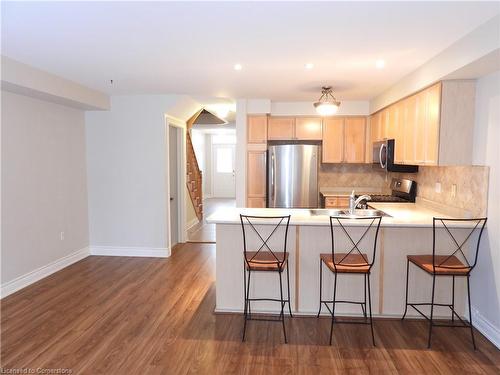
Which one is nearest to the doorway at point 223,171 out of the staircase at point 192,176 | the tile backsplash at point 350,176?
the staircase at point 192,176

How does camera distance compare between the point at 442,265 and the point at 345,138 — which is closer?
the point at 442,265

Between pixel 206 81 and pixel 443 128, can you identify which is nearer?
pixel 443 128

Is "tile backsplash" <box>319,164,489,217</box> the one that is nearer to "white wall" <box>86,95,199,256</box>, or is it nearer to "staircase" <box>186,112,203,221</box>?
"staircase" <box>186,112,203,221</box>

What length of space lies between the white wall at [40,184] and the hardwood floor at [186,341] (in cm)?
53

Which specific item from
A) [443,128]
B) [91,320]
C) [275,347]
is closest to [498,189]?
[443,128]

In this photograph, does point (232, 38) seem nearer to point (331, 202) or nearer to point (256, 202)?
point (256, 202)

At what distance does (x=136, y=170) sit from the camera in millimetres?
5277

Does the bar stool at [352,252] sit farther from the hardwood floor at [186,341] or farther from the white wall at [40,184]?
the white wall at [40,184]

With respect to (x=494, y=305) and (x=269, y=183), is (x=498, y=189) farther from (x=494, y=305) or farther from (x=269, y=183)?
(x=269, y=183)

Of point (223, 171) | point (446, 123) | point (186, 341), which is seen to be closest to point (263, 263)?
point (186, 341)

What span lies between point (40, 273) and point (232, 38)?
146 inches

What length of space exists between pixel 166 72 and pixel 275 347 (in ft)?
9.65

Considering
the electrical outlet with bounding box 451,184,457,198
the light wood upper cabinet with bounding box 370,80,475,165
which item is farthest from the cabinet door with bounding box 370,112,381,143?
the electrical outlet with bounding box 451,184,457,198

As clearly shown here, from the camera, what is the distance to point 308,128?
5.70 metres
